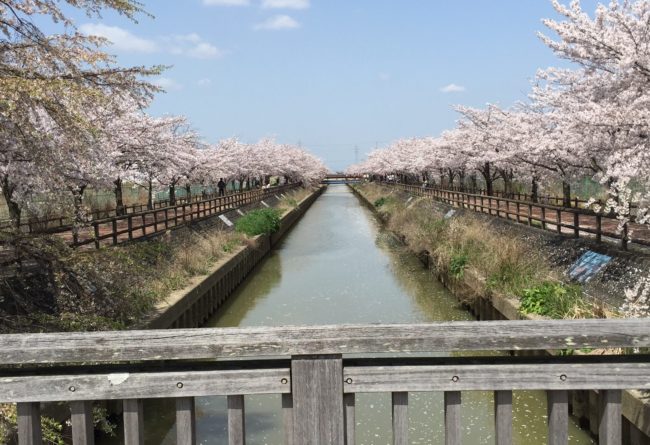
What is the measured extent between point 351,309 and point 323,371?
13.2m

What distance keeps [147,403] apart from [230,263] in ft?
30.2

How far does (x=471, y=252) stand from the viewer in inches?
637

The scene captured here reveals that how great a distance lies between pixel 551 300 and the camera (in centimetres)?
972

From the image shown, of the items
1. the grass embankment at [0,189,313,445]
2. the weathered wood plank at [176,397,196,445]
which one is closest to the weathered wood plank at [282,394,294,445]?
the weathered wood plank at [176,397,196,445]

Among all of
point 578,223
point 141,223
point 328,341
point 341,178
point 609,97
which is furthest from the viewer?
point 341,178

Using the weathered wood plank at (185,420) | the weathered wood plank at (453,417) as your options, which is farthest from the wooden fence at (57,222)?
the weathered wood plank at (453,417)

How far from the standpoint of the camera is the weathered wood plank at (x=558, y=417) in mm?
2473

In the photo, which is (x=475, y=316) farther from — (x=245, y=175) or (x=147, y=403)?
(x=245, y=175)

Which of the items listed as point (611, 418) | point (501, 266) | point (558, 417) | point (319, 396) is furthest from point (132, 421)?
point (501, 266)

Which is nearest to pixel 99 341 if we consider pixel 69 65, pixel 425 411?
pixel 69 65

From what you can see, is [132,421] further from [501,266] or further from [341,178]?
[341,178]

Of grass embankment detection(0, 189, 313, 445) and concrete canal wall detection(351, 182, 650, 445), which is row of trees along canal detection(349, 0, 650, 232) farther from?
grass embankment detection(0, 189, 313, 445)

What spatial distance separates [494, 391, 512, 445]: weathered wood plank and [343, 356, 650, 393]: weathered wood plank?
0.06m

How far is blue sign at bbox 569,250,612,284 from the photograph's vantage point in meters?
11.3
